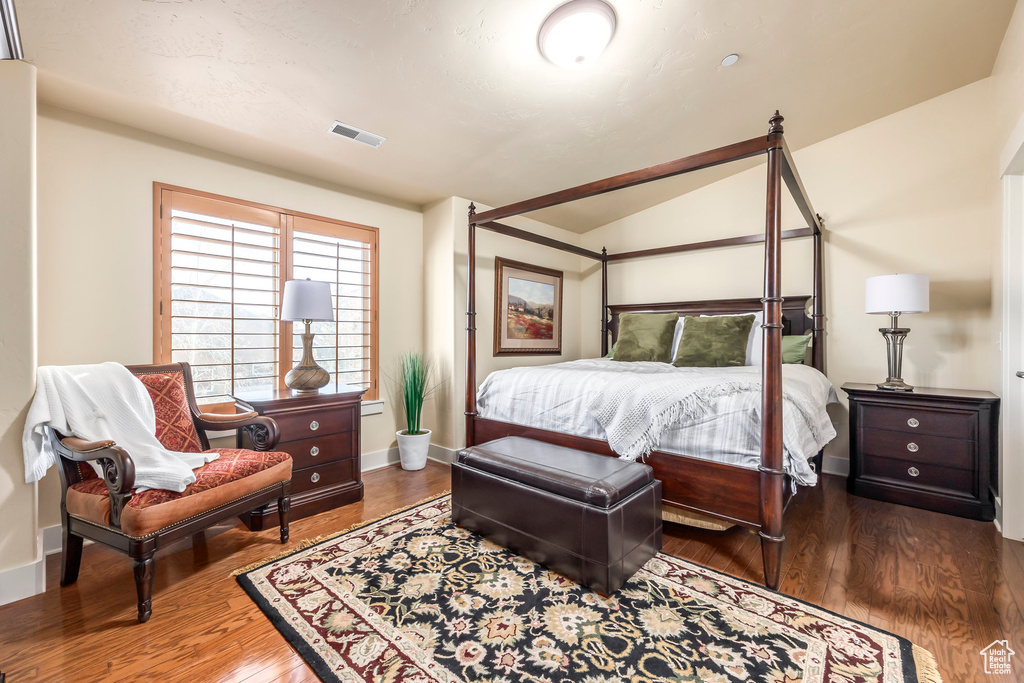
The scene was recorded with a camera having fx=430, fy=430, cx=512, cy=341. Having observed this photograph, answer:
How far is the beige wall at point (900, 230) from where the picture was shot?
3.04 meters

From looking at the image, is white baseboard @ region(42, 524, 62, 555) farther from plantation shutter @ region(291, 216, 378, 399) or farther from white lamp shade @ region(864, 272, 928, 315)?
white lamp shade @ region(864, 272, 928, 315)

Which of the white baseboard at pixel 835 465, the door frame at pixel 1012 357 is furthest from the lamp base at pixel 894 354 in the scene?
the white baseboard at pixel 835 465

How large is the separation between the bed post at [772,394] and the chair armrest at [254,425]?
2438 mm

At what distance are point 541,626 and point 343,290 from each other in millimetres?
2826

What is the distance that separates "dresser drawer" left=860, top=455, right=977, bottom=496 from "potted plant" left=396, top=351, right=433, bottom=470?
3.27m

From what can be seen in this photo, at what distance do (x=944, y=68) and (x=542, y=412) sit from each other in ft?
11.3

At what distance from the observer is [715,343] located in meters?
3.44

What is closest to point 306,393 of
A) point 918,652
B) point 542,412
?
point 542,412

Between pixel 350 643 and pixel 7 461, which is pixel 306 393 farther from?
pixel 350 643

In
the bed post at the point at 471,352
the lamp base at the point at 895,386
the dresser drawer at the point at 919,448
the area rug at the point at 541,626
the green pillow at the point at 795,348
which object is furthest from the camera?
the green pillow at the point at 795,348

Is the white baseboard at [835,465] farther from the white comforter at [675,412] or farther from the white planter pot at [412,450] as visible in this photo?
the white planter pot at [412,450]

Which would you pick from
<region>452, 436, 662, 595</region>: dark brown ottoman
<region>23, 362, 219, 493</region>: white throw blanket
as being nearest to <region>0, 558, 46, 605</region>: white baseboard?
<region>23, 362, 219, 493</region>: white throw blanket

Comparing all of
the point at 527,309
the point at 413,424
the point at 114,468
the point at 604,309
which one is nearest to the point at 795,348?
the point at 604,309

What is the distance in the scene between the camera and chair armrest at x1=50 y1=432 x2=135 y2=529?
64.4 inches
